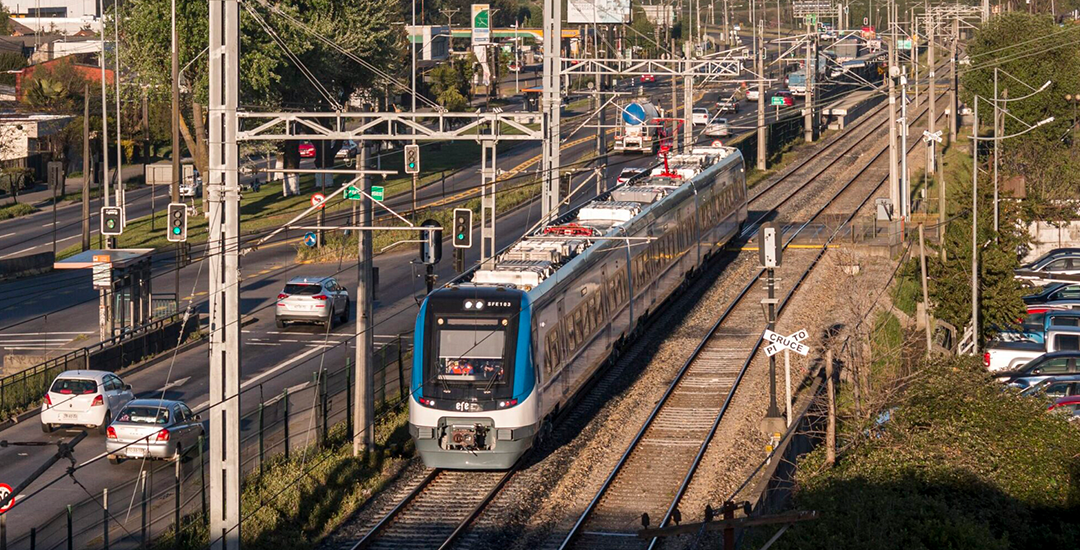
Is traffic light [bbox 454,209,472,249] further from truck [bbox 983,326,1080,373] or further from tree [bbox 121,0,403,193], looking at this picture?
tree [bbox 121,0,403,193]

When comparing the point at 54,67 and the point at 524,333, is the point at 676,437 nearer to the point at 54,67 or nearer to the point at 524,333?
the point at 524,333

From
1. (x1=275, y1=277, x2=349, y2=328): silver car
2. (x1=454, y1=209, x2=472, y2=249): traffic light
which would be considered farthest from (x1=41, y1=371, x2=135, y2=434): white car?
(x1=275, y1=277, x2=349, y2=328): silver car

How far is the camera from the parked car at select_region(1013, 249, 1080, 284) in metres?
44.8

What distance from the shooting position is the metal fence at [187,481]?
1927 cm

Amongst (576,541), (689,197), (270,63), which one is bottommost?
(576,541)

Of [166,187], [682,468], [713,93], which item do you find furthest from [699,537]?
[713,93]

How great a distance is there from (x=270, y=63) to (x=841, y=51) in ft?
254

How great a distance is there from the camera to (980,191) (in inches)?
1578

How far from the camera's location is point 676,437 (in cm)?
2602

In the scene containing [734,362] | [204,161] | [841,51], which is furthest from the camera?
[841,51]

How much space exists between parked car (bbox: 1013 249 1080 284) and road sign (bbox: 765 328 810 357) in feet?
75.1

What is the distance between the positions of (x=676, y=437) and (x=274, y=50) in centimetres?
3861

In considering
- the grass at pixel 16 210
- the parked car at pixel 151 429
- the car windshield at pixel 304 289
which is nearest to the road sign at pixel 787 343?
the parked car at pixel 151 429

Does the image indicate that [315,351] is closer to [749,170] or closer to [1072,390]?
[1072,390]
